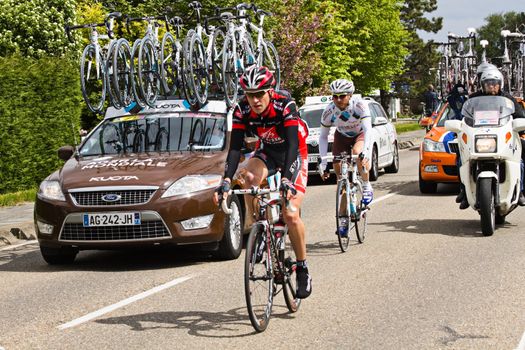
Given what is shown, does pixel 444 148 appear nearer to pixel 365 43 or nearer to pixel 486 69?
pixel 486 69

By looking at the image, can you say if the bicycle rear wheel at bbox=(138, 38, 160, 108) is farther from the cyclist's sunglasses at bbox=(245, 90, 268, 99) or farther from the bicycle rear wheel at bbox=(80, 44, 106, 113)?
the cyclist's sunglasses at bbox=(245, 90, 268, 99)

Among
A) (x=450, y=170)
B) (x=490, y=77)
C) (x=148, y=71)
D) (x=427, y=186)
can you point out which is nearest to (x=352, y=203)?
(x=490, y=77)

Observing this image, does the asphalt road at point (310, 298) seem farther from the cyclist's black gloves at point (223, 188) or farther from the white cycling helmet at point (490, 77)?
the white cycling helmet at point (490, 77)

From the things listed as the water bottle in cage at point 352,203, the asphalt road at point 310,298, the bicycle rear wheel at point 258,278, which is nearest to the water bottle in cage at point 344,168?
the water bottle in cage at point 352,203

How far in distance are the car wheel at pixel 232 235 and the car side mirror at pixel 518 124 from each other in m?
3.76

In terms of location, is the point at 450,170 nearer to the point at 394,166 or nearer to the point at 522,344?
the point at 394,166

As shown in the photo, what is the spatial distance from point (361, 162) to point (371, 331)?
15.7ft

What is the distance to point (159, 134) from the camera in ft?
40.8

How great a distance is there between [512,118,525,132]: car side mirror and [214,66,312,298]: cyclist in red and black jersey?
5.15 metres

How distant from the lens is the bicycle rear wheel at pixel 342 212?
11570mm

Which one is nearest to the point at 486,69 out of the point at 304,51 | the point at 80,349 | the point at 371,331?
the point at 371,331

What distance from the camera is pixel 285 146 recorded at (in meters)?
8.56

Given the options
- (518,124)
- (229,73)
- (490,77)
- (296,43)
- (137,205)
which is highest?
(296,43)

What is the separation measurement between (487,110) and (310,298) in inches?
209
